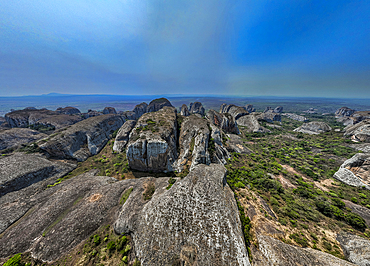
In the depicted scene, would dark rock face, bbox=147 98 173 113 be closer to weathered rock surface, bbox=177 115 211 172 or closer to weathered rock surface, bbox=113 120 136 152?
weathered rock surface, bbox=113 120 136 152

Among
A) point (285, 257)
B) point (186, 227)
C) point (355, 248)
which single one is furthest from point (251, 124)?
point (186, 227)

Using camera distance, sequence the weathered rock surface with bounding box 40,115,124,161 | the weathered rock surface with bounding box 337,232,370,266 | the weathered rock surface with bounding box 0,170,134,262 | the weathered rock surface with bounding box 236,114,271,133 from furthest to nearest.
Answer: the weathered rock surface with bounding box 236,114,271,133, the weathered rock surface with bounding box 40,115,124,161, the weathered rock surface with bounding box 0,170,134,262, the weathered rock surface with bounding box 337,232,370,266

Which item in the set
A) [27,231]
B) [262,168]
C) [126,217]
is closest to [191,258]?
[126,217]

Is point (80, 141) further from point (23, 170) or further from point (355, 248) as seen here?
point (355, 248)

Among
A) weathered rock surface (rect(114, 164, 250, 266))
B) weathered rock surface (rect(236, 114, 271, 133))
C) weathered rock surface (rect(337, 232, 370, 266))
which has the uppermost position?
weathered rock surface (rect(236, 114, 271, 133))

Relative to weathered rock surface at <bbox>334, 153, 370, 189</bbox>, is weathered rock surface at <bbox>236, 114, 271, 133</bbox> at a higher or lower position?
higher

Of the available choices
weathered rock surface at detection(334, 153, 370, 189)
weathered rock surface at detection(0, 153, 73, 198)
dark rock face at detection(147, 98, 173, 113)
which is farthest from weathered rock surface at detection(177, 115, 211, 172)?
dark rock face at detection(147, 98, 173, 113)

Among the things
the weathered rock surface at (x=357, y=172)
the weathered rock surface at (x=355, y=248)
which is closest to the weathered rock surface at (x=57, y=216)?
the weathered rock surface at (x=355, y=248)

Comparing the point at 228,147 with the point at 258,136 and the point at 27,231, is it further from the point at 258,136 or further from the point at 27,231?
the point at 27,231
